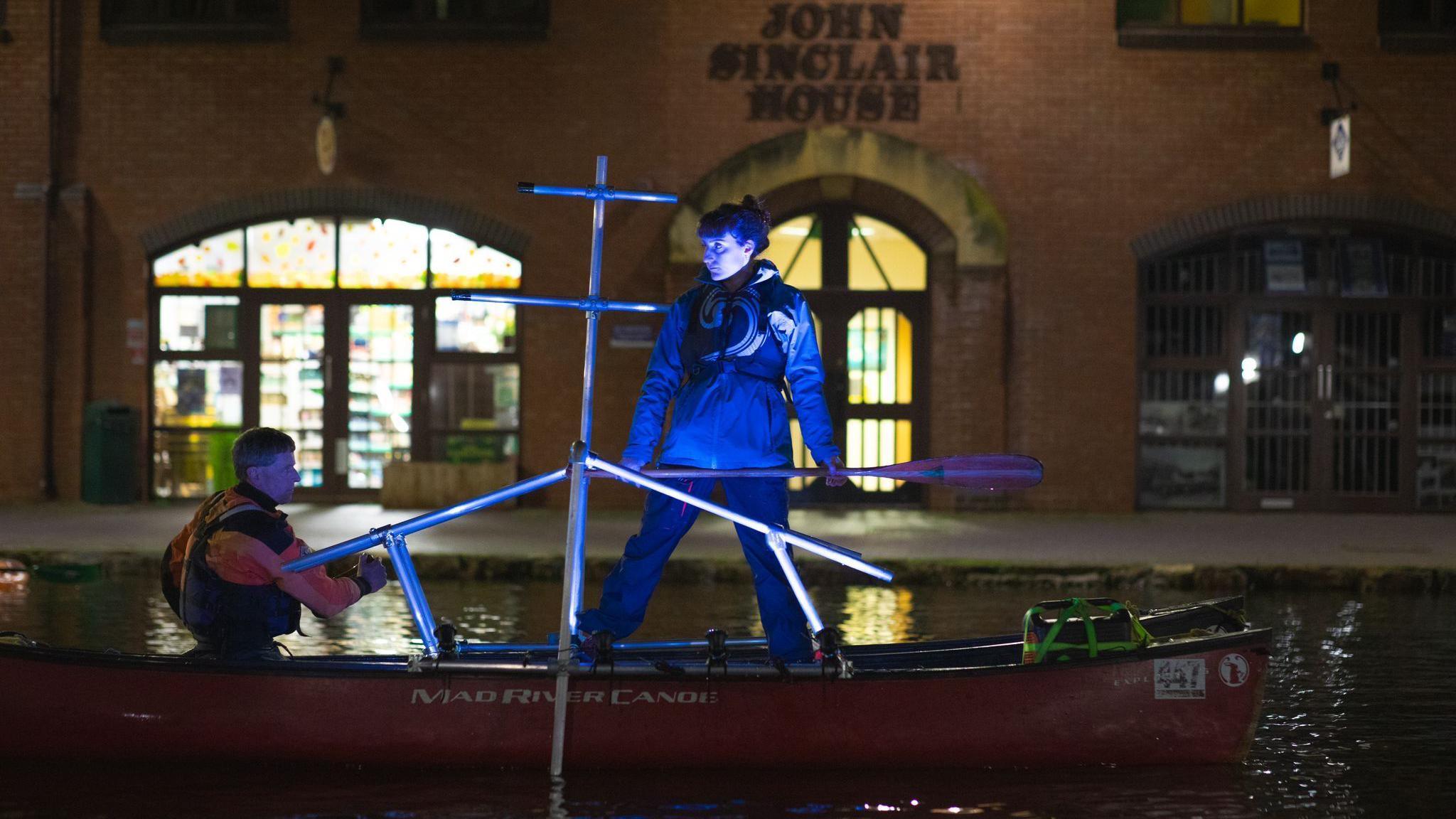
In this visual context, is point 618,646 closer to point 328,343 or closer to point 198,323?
point 328,343

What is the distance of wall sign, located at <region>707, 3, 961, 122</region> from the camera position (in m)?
18.8

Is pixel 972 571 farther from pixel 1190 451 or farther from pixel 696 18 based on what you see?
pixel 696 18

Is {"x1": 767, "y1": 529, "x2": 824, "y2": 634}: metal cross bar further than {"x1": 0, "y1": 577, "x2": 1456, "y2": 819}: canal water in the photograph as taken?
Yes

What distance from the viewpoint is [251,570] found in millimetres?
6930

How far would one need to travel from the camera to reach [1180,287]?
1916 centimetres

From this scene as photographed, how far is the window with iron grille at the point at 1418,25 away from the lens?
18750 millimetres

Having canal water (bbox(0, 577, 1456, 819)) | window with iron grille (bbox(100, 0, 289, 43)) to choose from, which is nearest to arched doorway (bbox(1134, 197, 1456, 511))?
canal water (bbox(0, 577, 1456, 819))

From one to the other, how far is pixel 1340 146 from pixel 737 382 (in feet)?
40.9

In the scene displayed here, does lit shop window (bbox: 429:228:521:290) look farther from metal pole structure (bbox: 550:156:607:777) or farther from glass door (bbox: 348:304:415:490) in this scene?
metal pole structure (bbox: 550:156:607:777)

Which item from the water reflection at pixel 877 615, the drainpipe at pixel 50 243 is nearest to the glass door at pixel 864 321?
the water reflection at pixel 877 615

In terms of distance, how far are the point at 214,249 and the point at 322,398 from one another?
76.9 inches

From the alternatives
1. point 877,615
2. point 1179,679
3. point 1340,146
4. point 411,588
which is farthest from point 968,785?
point 1340,146

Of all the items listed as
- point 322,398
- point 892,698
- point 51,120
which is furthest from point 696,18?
point 892,698

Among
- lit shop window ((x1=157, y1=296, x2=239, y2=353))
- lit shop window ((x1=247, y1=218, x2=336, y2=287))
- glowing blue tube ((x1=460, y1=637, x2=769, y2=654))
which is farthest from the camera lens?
lit shop window ((x1=157, y1=296, x2=239, y2=353))
